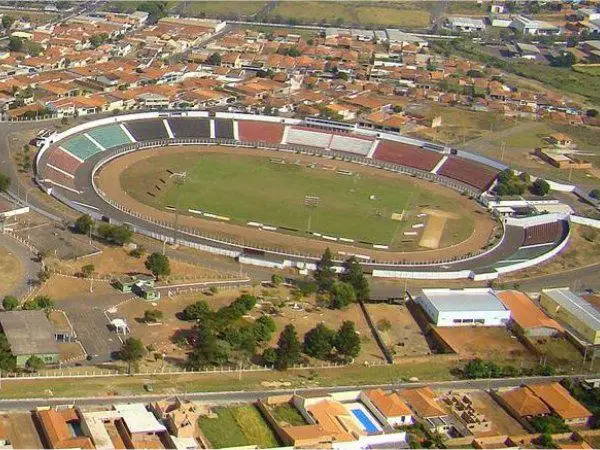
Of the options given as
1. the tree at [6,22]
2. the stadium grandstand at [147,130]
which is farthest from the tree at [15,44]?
the stadium grandstand at [147,130]

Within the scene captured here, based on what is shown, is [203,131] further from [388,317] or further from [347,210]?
[388,317]

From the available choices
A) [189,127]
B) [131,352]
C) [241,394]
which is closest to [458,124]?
[189,127]

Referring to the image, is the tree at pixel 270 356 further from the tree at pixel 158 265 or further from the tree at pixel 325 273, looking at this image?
the tree at pixel 158 265

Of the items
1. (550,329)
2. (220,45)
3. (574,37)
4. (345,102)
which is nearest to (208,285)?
(550,329)

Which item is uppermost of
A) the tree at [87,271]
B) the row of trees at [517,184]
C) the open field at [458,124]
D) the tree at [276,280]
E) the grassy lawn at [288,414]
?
the grassy lawn at [288,414]

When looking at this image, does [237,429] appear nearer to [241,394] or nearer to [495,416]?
[241,394]

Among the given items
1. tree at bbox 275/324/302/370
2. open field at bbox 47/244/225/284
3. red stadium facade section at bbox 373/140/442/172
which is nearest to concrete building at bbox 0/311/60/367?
open field at bbox 47/244/225/284

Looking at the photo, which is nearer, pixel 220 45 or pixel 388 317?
pixel 388 317

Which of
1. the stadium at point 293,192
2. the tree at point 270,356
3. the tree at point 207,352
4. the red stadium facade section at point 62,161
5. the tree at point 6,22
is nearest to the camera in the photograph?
the tree at point 207,352
